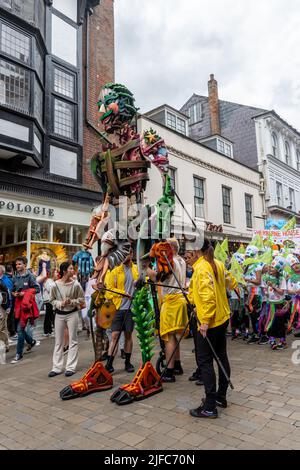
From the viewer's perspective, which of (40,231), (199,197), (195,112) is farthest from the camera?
(195,112)

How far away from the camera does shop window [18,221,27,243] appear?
10.1 meters

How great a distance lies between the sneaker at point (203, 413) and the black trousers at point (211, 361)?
43mm

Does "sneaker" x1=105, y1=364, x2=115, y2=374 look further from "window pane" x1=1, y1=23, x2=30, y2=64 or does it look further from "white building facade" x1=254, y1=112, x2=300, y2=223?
"white building facade" x1=254, y1=112, x2=300, y2=223

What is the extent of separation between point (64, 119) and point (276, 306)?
8870 millimetres

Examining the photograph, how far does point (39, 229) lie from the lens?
10289 millimetres

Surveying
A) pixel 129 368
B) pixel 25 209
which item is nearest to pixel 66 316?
pixel 129 368

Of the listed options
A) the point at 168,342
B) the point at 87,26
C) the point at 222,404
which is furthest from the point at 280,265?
the point at 87,26

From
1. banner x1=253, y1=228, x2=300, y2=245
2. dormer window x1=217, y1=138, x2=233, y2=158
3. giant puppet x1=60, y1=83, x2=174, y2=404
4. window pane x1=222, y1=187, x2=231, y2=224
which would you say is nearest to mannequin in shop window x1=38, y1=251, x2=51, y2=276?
giant puppet x1=60, y1=83, x2=174, y2=404

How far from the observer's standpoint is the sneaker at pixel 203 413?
348 cm

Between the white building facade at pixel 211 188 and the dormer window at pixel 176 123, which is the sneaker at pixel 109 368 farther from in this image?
the dormer window at pixel 176 123

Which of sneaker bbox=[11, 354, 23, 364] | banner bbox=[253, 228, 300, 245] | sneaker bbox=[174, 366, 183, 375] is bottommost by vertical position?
sneaker bbox=[11, 354, 23, 364]

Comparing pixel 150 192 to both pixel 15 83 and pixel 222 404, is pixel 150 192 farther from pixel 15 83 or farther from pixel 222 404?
pixel 222 404

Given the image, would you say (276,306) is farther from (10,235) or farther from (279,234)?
(10,235)

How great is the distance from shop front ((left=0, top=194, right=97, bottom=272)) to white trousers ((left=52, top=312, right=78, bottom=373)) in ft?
14.4
